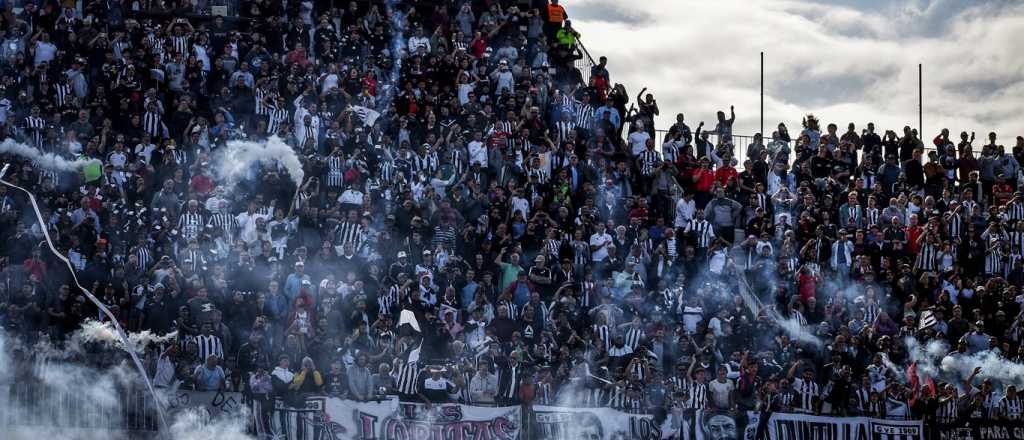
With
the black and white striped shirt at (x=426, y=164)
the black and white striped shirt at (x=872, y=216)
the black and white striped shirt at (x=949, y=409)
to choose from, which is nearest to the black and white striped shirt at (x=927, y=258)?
the black and white striped shirt at (x=872, y=216)

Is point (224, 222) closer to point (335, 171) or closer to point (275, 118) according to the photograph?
point (335, 171)

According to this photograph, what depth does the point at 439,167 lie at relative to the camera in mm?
26516

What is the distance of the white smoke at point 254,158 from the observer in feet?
83.1

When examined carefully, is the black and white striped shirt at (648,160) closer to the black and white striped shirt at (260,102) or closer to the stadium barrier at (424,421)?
the black and white striped shirt at (260,102)

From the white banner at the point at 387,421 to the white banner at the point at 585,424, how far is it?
1.17 feet

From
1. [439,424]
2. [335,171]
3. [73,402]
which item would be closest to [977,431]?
[439,424]

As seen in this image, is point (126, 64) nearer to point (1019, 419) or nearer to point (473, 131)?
point (473, 131)

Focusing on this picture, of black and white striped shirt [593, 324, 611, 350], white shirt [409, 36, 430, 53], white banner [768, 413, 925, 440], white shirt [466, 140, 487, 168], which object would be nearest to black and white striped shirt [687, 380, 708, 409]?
white banner [768, 413, 925, 440]

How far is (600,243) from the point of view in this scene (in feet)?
83.5

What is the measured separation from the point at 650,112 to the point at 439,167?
5239 mm

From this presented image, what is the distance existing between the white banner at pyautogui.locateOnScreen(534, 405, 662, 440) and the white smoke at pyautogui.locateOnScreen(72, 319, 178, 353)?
5.14 m

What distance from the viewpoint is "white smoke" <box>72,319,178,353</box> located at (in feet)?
68.7

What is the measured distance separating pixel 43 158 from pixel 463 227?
21.8 ft

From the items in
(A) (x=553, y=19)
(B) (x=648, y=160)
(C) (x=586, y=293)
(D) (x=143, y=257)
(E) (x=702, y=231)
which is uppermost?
(A) (x=553, y=19)
